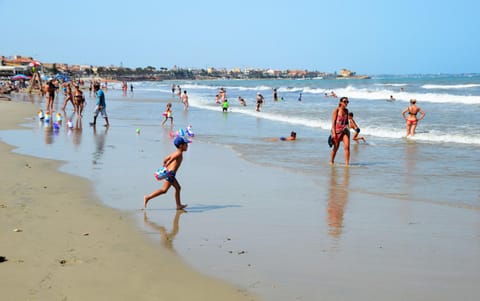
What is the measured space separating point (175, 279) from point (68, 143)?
10455 millimetres

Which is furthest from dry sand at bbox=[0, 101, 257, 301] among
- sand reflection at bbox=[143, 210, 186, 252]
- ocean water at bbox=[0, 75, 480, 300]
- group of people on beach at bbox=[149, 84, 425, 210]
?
group of people on beach at bbox=[149, 84, 425, 210]

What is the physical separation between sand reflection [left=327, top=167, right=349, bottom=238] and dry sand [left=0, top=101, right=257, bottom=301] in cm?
210

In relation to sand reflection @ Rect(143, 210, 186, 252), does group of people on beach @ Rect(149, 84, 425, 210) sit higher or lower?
higher

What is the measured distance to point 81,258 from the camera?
5.25 metres

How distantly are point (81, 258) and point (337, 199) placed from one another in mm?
4265

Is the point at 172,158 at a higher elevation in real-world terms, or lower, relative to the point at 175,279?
higher

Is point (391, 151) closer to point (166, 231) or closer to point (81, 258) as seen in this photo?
point (166, 231)

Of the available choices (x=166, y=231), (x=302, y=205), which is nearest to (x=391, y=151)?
(x=302, y=205)

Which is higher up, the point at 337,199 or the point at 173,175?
the point at 173,175

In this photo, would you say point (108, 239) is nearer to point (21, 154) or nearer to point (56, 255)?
point (56, 255)

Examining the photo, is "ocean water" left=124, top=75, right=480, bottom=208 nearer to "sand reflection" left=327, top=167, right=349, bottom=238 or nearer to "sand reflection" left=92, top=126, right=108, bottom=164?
"sand reflection" left=327, top=167, right=349, bottom=238

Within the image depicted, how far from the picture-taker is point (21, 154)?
39.7ft

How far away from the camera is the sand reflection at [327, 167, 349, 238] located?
672 cm

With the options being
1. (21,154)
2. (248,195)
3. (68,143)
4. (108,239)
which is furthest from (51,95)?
(108,239)
